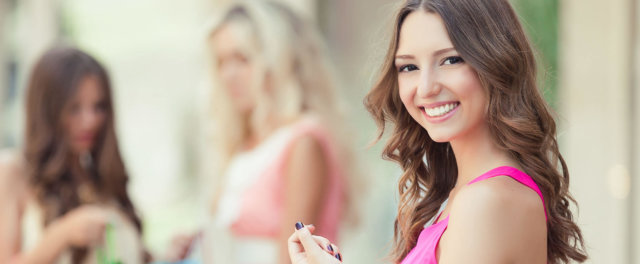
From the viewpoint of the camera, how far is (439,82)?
1573 mm

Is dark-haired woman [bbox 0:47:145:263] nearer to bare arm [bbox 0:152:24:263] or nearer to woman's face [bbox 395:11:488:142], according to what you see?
bare arm [bbox 0:152:24:263]

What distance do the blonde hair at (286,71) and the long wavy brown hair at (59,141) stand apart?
1.98ft

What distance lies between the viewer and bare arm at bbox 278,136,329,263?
3059 mm

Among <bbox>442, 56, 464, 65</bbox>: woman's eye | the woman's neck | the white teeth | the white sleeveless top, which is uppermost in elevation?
<bbox>442, 56, 464, 65</bbox>: woman's eye

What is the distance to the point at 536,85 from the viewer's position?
162 cm

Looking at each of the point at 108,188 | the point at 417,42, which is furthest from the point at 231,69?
the point at 417,42

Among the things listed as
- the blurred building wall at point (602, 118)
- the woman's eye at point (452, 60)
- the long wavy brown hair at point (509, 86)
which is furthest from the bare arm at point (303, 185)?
the woman's eye at point (452, 60)

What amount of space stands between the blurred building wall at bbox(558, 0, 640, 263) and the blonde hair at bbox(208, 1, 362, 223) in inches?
38.6

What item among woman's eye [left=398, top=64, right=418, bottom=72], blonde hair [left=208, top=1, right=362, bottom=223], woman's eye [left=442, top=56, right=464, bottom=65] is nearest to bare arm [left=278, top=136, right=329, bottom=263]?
blonde hair [left=208, top=1, right=362, bottom=223]

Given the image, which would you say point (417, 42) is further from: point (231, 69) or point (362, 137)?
point (362, 137)

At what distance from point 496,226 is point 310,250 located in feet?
1.20

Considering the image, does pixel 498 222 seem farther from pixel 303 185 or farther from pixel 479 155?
pixel 303 185

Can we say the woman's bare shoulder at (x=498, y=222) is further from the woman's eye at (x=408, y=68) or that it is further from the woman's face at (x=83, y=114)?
the woman's face at (x=83, y=114)

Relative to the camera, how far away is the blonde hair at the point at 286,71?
333 cm
